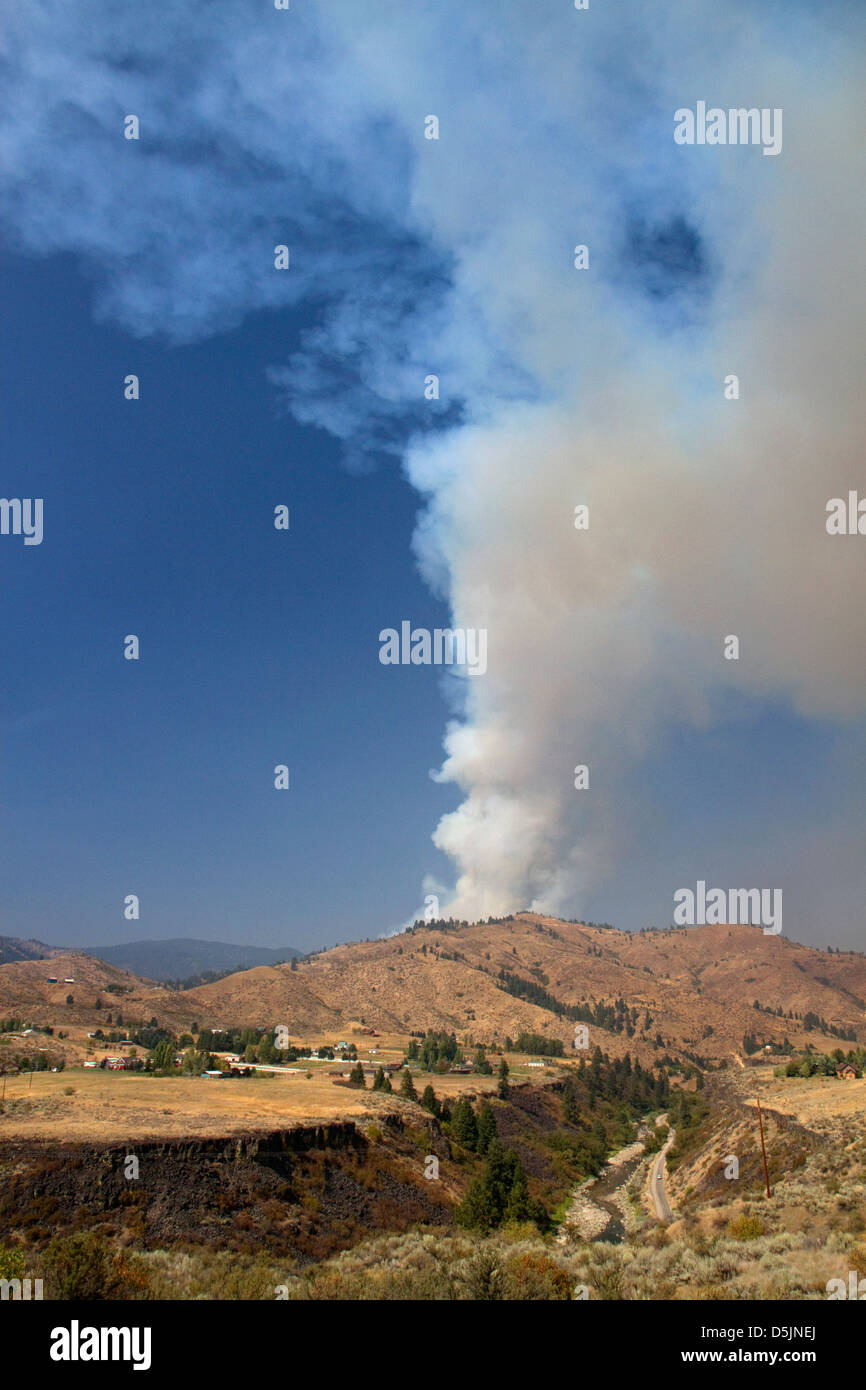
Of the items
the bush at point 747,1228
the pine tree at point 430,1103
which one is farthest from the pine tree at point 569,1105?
the bush at point 747,1228

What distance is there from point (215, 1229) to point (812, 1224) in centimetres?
3239

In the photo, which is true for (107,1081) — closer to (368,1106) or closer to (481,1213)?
(368,1106)

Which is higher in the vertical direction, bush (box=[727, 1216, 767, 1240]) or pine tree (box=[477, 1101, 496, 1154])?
bush (box=[727, 1216, 767, 1240])

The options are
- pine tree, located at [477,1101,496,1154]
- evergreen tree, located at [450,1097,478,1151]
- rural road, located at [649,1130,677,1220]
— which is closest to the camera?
rural road, located at [649,1130,677,1220]

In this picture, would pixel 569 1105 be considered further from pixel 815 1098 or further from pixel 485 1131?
pixel 815 1098

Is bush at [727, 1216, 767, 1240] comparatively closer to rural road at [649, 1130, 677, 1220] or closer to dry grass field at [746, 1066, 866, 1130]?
dry grass field at [746, 1066, 866, 1130]

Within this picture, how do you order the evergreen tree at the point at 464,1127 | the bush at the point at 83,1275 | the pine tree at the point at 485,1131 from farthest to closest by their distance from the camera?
the evergreen tree at the point at 464,1127 → the pine tree at the point at 485,1131 → the bush at the point at 83,1275

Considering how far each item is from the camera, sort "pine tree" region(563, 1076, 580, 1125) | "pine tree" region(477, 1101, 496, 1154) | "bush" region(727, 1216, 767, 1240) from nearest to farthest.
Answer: "bush" region(727, 1216, 767, 1240)
"pine tree" region(477, 1101, 496, 1154)
"pine tree" region(563, 1076, 580, 1125)

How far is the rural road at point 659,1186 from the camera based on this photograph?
204 feet

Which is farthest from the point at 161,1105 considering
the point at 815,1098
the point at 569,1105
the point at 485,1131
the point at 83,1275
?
the point at 569,1105

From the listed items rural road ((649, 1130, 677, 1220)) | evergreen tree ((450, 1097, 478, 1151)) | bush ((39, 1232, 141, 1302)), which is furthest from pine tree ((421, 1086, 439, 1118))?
bush ((39, 1232, 141, 1302))

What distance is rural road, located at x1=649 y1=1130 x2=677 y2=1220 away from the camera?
6209 cm

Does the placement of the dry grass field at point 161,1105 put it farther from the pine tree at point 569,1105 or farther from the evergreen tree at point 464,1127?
the pine tree at point 569,1105
